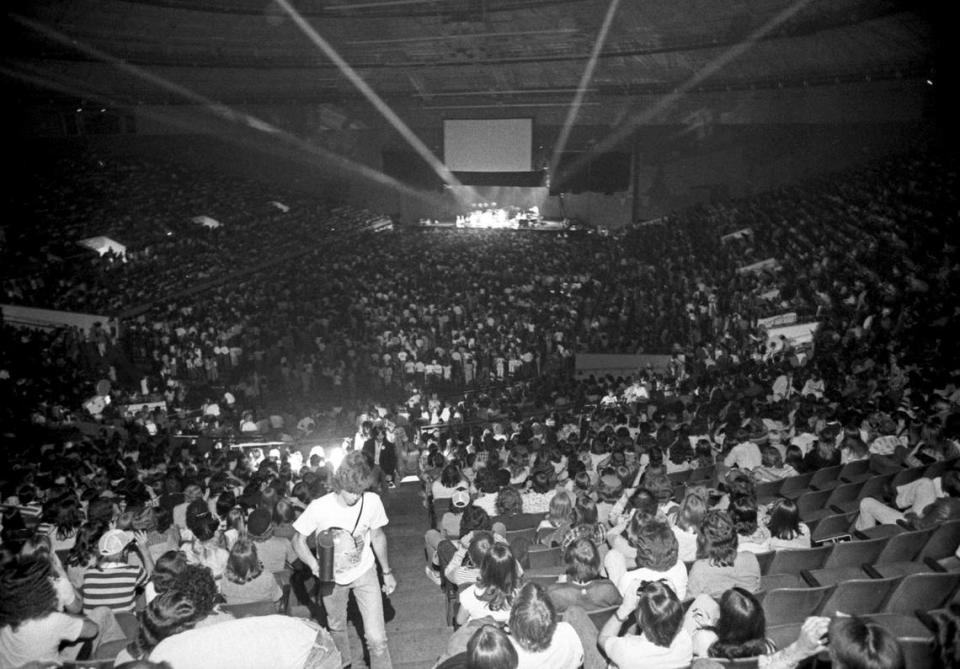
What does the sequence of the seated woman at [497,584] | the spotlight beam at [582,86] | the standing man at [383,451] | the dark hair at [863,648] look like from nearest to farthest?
the dark hair at [863,648] → the seated woman at [497,584] → the standing man at [383,451] → the spotlight beam at [582,86]

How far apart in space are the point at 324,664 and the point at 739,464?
236 inches

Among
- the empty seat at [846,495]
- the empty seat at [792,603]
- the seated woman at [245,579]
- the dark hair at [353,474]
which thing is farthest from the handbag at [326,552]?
the empty seat at [846,495]

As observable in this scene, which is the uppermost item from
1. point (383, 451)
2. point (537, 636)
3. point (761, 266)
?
point (761, 266)

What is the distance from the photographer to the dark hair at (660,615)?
3186mm

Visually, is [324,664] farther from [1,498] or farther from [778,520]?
[1,498]

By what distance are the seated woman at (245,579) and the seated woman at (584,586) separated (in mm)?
1780

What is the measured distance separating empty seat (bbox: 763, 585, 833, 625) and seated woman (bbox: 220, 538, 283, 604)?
2.92 m

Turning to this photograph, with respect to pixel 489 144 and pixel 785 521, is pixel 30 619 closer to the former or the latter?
pixel 785 521

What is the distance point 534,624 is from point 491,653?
331mm

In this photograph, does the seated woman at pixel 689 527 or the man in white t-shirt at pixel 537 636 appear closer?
the man in white t-shirt at pixel 537 636

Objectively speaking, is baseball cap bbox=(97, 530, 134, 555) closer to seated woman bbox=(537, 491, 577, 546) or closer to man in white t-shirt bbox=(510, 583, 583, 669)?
man in white t-shirt bbox=(510, 583, 583, 669)

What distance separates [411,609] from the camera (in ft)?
18.1

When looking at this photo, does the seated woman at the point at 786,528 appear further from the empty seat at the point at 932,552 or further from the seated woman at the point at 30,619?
the seated woman at the point at 30,619

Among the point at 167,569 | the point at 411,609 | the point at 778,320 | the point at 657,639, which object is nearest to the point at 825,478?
the point at 411,609
